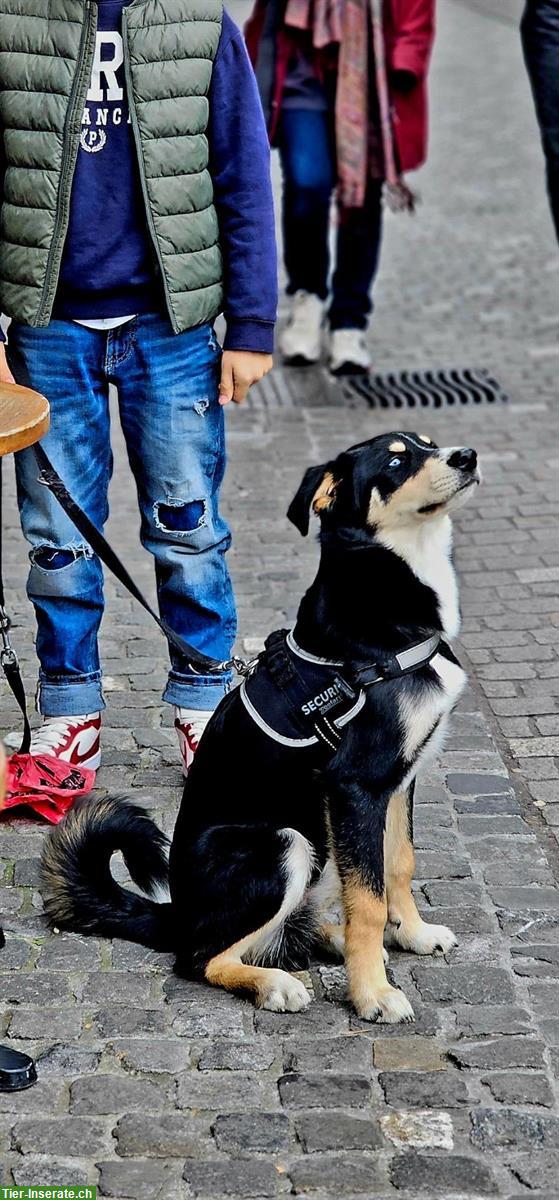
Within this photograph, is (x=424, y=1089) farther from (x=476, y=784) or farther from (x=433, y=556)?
(x=476, y=784)

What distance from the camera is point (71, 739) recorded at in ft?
13.8

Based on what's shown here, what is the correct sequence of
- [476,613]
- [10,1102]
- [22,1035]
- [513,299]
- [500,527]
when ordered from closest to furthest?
[10,1102] → [22,1035] → [476,613] → [500,527] → [513,299]

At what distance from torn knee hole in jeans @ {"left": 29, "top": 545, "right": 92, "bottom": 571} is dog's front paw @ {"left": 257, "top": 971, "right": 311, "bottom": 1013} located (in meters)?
1.34

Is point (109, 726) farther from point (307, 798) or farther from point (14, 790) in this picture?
point (307, 798)

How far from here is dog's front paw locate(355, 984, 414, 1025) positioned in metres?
3.19

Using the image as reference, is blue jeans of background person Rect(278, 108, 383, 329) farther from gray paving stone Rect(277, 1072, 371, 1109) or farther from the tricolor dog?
gray paving stone Rect(277, 1072, 371, 1109)

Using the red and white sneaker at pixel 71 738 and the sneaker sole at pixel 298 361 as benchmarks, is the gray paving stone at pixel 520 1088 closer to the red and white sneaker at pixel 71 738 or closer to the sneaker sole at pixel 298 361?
the red and white sneaker at pixel 71 738

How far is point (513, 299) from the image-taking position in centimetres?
933

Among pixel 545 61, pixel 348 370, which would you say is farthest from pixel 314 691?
pixel 348 370

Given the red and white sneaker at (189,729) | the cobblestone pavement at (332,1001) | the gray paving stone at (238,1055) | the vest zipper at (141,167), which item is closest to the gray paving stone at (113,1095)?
the cobblestone pavement at (332,1001)

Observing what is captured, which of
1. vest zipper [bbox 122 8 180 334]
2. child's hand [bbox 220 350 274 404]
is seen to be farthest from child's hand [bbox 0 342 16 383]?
child's hand [bbox 220 350 274 404]

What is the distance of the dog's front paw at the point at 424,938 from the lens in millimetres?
3447

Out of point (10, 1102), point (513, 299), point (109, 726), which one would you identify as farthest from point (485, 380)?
point (10, 1102)

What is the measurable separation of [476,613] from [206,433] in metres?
1.62
